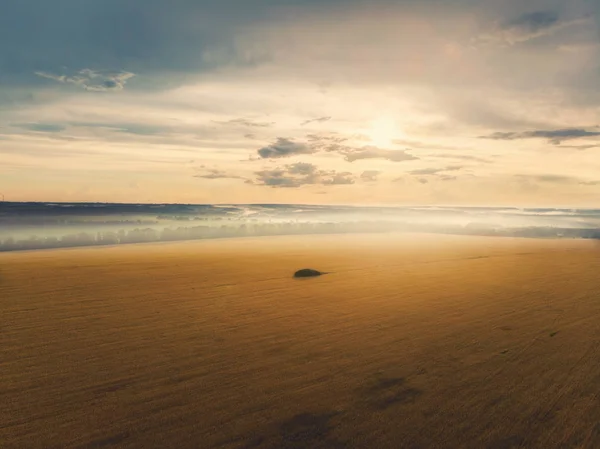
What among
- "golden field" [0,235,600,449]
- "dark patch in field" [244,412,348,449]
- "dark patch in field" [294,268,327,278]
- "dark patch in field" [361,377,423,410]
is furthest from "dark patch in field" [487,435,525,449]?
"dark patch in field" [294,268,327,278]

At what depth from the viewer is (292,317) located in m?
9.66

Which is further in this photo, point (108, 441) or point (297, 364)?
point (297, 364)

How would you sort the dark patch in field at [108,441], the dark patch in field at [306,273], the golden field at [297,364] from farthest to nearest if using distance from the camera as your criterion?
the dark patch in field at [306,273] < the golden field at [297,364] < the dark patch in field at [108,441]

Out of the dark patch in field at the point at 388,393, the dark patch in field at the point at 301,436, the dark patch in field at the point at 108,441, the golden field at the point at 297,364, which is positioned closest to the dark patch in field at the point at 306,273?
the golden field at the point at 297,364

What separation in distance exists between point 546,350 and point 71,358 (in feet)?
27.7

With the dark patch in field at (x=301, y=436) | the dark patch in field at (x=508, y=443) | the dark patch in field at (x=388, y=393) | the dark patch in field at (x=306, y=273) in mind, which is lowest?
the dark patch in field at (x=508, y=443)

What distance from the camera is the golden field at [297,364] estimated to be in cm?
492

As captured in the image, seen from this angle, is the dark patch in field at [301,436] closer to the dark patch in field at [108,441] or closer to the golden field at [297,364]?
the golden field at [297,364]

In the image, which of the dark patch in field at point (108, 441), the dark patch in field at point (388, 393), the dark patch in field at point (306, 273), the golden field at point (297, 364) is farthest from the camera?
the dark patch in field at point (306, 273)

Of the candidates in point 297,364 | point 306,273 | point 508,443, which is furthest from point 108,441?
point 306,273

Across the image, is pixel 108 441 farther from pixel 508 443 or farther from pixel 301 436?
pixel 508 443

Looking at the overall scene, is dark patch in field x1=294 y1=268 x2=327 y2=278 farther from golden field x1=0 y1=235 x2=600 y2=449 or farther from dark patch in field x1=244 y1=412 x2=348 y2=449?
dark patch in field x1=244 y1=412 x2=348 y2=449

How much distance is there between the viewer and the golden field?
194 inches

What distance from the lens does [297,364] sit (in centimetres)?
682
